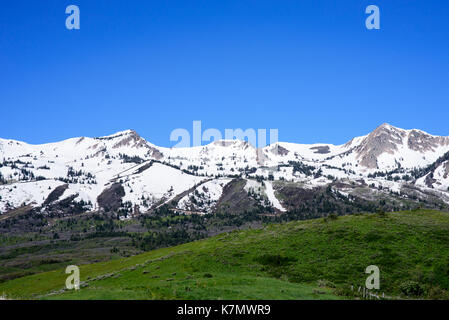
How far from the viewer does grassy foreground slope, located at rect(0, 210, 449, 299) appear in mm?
41062

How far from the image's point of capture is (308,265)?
59781 millimetres

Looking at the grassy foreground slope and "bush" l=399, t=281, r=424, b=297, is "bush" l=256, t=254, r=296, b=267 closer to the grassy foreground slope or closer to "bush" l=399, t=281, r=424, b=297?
the grassy foreground slope

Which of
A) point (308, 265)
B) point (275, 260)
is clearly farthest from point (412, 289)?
point (275, 260)

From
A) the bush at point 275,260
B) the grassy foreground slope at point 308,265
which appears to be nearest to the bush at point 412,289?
the grassy foreground slope at point 308,265

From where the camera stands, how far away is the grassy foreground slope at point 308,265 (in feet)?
135

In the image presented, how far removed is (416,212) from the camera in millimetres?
90688

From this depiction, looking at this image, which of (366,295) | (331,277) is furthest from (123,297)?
(331,277)

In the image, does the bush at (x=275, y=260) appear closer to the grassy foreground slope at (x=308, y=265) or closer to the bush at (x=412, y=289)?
the grassy foreground slope at (x=308, y=265)

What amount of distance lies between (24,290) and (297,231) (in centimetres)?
6840

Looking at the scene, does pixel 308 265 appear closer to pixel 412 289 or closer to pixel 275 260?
pixel 275 260

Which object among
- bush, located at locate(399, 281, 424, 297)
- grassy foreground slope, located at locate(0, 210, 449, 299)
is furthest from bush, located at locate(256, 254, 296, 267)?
bush, located at locate(399, 281, 424, 297)

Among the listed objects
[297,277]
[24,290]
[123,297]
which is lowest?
[24,290]
